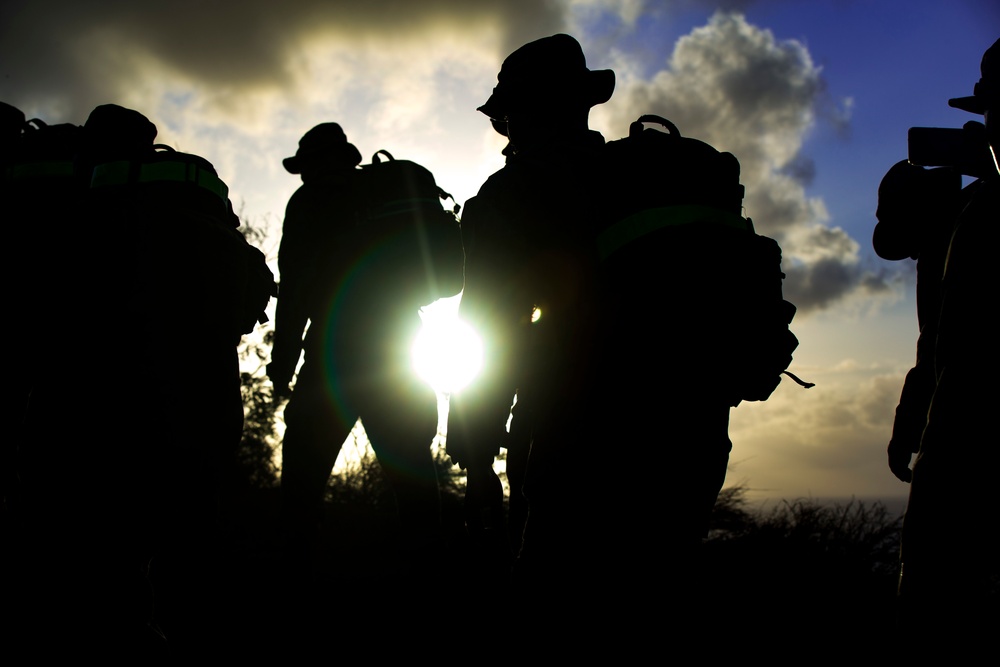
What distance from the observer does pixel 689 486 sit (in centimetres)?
167

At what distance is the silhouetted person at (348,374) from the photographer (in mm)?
3354

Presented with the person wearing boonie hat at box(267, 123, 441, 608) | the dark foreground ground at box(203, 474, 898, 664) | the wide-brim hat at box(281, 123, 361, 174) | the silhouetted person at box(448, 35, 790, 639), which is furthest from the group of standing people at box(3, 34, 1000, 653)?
the wide-brim hat at box(281, 123, 361, 174)

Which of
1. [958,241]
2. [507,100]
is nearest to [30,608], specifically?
[507,100]

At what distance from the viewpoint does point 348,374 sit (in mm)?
3473

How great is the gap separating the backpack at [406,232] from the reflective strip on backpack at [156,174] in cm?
111

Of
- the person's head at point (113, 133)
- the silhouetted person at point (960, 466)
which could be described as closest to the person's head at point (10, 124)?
the person's head at point (113, 133)

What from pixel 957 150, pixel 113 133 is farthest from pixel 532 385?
pixel 957 150

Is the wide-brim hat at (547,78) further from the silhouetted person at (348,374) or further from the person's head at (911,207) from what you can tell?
the person's head at (911,207)

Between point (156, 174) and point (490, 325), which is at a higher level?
point (156, 174)

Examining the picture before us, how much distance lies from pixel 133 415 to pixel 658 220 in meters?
1.73

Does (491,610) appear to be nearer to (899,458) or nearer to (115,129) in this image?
(899,458)

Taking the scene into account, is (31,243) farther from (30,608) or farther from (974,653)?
(974,653)

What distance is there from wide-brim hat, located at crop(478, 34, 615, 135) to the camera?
153cm

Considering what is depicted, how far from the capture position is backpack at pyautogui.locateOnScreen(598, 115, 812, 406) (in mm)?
1763
